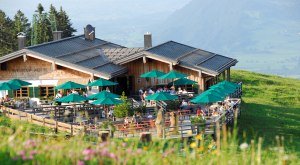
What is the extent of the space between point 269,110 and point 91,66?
1208cm

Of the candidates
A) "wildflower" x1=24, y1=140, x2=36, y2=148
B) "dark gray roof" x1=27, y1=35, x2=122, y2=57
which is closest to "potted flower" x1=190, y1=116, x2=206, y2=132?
"dark gray roof" x1=27, y1=35, x2=122, y2=57

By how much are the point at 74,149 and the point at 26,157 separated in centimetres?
83

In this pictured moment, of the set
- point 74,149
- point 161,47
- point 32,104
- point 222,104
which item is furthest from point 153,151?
point 161,47

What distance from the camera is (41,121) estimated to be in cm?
2602

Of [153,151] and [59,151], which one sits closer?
[59,151]

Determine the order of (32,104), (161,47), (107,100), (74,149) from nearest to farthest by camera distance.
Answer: (74,149) < (107,100) < (32,104) < (161,47)

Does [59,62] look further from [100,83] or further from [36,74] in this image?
[100,83]

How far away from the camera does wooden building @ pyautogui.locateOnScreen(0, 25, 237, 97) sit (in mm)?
33500

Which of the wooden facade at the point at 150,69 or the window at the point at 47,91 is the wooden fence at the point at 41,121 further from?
the wooden facade at the point at 150,69

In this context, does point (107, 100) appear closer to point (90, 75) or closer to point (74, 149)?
point (90, 75)

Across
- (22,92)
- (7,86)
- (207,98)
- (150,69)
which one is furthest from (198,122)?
(22,92)

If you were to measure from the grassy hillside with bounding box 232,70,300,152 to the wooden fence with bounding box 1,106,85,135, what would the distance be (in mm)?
7159

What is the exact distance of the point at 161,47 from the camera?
37.4 metres

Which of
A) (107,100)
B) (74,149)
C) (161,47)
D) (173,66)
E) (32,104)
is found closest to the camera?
(74,149)
